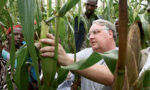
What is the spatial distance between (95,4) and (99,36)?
0.97 m

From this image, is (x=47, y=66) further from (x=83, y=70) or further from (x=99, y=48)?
(x=99, y=48)

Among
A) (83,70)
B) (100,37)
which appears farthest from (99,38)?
(83,70)

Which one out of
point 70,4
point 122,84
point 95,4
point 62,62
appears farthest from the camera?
point 95,4

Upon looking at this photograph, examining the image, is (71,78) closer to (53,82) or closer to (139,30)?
(53,82)

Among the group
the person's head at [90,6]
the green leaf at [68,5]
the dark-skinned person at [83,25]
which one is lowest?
the dark-skinned person at [83,25]

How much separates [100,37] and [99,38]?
14 mm

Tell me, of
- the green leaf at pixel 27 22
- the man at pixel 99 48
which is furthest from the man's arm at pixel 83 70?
the green leaf at pixel 27 22

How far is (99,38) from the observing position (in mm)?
1000

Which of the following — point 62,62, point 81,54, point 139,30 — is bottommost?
point 81,54

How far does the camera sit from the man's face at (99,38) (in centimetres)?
99

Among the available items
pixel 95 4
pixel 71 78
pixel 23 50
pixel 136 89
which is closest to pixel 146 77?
pixel 136 89

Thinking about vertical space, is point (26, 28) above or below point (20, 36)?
above

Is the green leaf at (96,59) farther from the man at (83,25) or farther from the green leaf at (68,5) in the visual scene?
the man at (83,25)

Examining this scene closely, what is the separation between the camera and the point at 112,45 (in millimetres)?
1068
